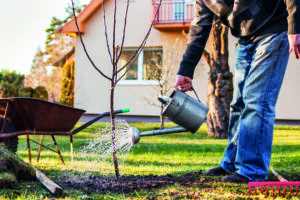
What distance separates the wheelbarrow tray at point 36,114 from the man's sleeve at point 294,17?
227 centimetres

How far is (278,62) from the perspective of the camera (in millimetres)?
2838

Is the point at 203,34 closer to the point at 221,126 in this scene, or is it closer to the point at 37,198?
the point at 37,198

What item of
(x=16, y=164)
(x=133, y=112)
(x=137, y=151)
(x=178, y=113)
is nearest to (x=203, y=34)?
(x=178, y=113)

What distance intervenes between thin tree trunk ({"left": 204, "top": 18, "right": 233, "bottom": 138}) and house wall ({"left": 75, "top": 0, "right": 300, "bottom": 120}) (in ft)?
11.8

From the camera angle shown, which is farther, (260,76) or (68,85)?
(68,85)

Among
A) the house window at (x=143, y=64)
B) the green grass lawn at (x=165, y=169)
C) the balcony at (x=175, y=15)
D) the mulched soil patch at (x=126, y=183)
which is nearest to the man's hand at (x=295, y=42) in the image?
the green grass lawn at (x=165, y=169)

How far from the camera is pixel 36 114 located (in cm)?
389

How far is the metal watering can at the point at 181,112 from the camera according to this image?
317 centimetres

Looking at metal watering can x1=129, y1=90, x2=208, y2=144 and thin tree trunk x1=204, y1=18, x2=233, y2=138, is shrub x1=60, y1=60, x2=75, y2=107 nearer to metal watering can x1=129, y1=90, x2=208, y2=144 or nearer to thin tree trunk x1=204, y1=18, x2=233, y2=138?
thin tree trunk x1=204, y1=18, x2=233, y2=138

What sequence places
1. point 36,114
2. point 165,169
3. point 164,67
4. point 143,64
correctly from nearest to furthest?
1. point 36,114
2. point 165,169
3. point 164,67
4. point 143,64

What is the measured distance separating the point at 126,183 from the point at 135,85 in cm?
1094

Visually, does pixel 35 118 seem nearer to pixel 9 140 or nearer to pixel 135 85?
pixel 9 140

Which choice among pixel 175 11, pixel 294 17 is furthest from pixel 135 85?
pixel 294 17

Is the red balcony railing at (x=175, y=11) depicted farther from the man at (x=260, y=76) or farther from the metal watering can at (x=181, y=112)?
the man at (x=260, y=76)
